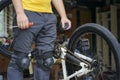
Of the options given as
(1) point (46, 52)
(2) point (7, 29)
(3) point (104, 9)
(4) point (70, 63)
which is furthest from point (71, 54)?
(3) point (104, 9)

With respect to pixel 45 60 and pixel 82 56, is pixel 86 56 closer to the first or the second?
pixel 82 56

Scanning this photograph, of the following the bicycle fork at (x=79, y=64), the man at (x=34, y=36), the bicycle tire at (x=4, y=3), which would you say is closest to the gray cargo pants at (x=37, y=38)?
the man at (x=34, y=36)

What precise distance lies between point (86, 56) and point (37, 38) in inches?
15.4

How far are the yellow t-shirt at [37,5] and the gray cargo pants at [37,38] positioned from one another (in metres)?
0.03

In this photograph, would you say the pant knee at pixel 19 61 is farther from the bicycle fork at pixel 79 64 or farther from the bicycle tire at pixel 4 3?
the bicycle tire at pixel 4 3

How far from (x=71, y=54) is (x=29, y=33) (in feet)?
1.43

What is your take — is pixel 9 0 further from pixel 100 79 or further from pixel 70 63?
pixel 100 79

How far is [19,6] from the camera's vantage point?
2146 mm

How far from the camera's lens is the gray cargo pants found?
2.20 metres

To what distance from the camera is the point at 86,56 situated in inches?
97.7

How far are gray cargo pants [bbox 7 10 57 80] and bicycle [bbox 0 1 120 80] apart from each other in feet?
0.63

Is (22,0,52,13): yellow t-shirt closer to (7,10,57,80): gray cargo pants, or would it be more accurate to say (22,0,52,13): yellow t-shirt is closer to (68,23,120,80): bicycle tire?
(7,10,57,80): gray cargo pants

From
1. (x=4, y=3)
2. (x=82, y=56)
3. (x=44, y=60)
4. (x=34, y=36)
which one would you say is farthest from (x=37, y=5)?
(x=4, y=3)

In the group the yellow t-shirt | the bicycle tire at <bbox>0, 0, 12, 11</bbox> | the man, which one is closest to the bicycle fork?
the man
